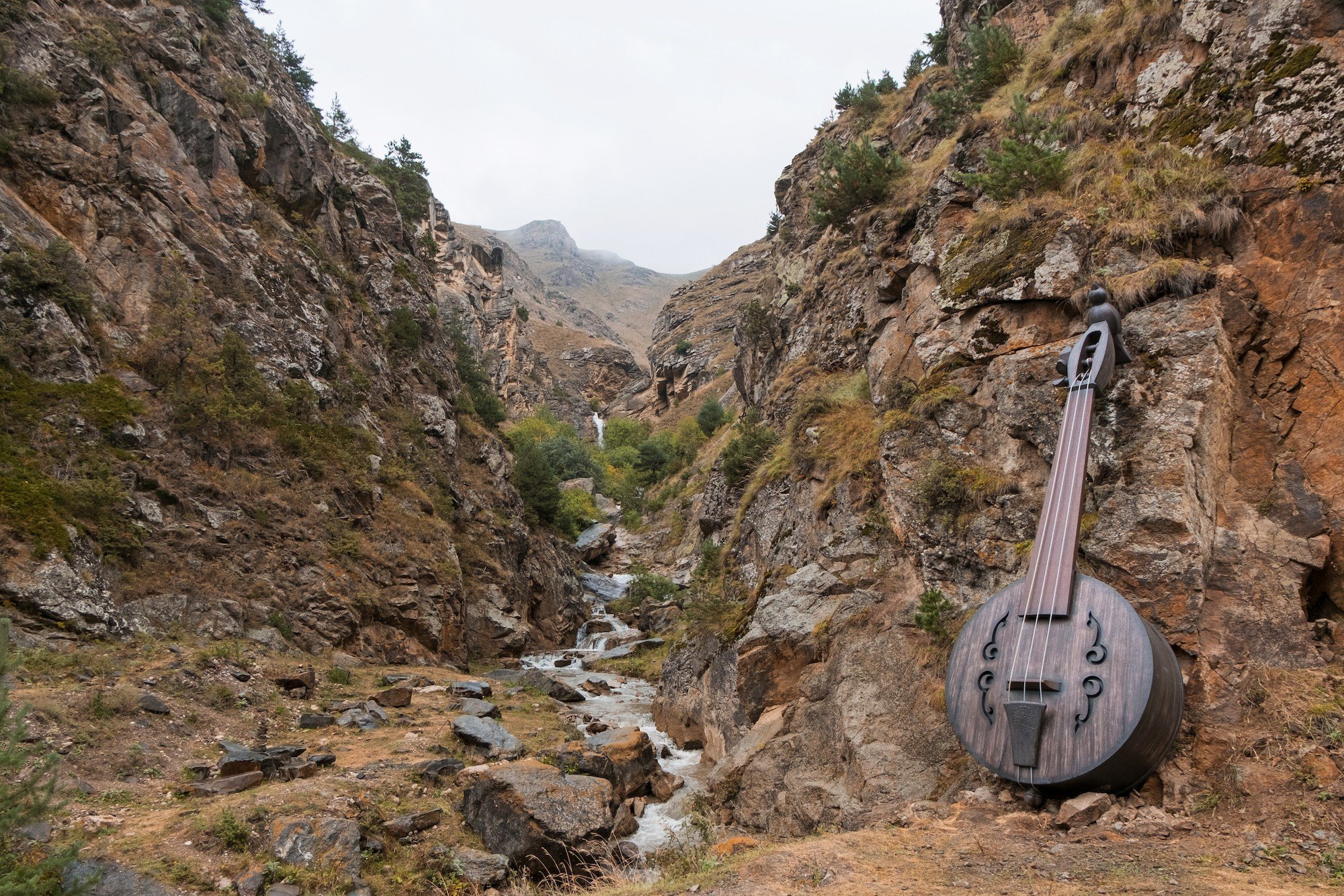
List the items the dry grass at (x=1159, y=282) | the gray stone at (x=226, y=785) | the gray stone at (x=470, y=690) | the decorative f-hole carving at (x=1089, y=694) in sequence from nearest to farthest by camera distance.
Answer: the decorative f-hole carving at (x=1089, y=694) → the dry grass at (x=1159, y=282) → the gray stone at (x=226, y=785) → the gray stone at (x=470, y=690)

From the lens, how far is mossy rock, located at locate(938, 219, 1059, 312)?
33.5ft

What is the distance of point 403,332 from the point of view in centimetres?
2916

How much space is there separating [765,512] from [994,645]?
991 centimetres

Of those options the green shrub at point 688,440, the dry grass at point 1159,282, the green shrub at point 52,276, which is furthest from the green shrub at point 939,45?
the green shrub at point 688,440

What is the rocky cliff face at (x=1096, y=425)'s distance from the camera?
22.5 ft

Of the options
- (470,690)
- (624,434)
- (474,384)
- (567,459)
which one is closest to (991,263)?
(470,690)

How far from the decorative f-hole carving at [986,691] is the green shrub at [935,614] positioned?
9.61ft

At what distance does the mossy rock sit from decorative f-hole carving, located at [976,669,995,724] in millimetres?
6087

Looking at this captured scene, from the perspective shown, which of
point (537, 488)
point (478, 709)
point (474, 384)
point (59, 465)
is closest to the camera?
point (59, 465)

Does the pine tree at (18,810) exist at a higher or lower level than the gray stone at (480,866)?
higher

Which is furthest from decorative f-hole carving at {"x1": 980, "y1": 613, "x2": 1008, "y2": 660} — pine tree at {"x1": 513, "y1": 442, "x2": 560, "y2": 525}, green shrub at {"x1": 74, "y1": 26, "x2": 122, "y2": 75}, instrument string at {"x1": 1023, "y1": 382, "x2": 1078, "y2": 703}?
pine tree at {"x1": 513, "y1": 442, "x2": 560, "y2": 525}

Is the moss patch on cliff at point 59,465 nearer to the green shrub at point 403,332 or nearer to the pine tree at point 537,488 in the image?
the green shrub at point 403,332

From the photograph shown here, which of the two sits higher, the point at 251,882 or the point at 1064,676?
the point at 1064,676

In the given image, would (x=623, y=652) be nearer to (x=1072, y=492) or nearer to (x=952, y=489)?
(x=952, y=489)
